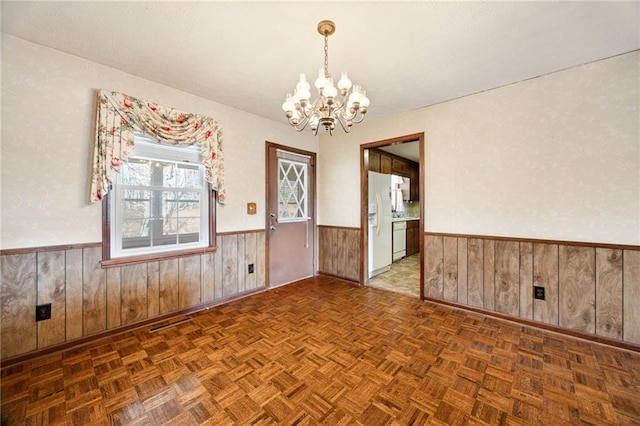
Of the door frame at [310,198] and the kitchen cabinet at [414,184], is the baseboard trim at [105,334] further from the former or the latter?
the kitchen cabinet at [414,184]

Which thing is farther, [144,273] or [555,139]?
[144,273]

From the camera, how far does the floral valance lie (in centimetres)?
218

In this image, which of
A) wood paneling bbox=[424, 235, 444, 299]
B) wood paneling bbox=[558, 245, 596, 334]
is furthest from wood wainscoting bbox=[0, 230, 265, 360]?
wood paneling bbox=[558, 245, 596, 334]

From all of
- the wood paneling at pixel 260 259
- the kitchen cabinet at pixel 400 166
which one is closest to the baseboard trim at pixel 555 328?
the wood paneling at pixel 260 259

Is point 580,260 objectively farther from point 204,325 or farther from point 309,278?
point 204,325

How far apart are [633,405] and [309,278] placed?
3334mm

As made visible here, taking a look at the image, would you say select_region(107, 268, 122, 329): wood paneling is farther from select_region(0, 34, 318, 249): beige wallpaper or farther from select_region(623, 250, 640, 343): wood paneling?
select_region(623, 250, 640, 343): wood paneling

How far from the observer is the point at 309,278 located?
4.15 metres

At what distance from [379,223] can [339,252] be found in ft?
2.72

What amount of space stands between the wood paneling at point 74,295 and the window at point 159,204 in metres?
0.20

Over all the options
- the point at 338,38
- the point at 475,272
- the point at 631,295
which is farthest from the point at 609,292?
the point at 338,38

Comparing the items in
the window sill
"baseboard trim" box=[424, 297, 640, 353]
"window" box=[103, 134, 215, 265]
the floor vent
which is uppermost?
"window" box=[103, 134, 215, 265]

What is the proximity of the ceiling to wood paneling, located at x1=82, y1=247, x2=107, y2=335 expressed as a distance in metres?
1.72

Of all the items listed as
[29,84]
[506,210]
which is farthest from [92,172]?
[506,210]
